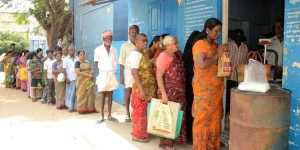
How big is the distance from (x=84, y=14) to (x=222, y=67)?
29.8ft

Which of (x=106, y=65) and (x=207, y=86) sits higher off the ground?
(x=106, y=65)

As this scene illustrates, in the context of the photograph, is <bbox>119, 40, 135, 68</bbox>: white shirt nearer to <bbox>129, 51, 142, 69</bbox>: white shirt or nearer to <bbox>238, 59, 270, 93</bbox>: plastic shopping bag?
<bbox>129, 51, 142, 69</bbox>: white shirt

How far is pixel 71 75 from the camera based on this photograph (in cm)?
725

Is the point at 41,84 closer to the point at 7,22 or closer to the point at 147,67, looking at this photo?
the point at 147,67

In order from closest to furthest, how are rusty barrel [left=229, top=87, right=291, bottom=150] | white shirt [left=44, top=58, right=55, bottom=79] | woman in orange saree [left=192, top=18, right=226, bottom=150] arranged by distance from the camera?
rusty barrel [left=229, top=87, right=291, bottom=150] < woman in orange saree [left=192, top=18, right=226, bottom=150] < white shirt [left=44, top=58, right=55, bottom=79]

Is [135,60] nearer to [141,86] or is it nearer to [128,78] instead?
[141,86]

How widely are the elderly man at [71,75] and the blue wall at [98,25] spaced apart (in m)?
1.18

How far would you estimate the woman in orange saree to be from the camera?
3535 mm

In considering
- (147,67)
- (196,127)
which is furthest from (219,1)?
(196,127)

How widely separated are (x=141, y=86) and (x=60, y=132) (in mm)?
1944

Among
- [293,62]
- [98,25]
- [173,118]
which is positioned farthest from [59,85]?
[293,62]

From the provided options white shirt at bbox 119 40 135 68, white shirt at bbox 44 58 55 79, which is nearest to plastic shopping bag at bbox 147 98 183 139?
white shirt at bbox 119 40 135 68

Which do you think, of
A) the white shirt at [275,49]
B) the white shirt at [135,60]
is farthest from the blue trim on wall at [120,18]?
the white shirt at [275,49]

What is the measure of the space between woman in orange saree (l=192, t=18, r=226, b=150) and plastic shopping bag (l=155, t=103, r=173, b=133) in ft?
1.09
